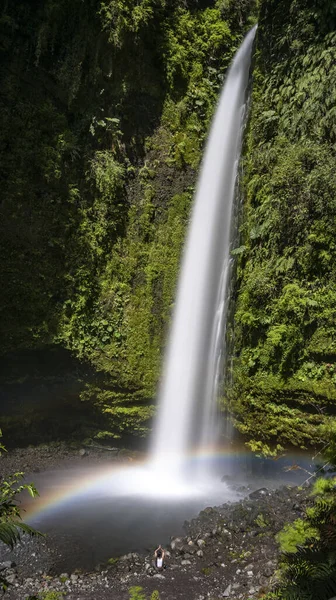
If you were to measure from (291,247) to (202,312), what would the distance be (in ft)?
9.26

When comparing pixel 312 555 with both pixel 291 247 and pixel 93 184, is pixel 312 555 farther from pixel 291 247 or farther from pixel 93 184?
pixel 93 184

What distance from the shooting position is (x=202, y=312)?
10.5 m

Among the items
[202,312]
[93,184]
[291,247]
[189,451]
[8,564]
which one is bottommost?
[8,564]

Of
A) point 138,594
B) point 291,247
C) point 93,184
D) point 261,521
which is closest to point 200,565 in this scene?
point 138,594

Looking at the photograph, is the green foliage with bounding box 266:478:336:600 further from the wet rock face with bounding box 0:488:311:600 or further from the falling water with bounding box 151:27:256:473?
the falling water with bounding box 151:27:256:473

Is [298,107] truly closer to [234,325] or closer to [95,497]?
[234,325]

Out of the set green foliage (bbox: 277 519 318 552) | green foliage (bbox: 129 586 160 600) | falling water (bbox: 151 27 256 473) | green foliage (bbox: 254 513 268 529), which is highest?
falling water (bbox: 151 27 256 473)

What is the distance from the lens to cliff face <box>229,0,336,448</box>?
802 centimetres

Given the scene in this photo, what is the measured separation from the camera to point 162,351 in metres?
11.0

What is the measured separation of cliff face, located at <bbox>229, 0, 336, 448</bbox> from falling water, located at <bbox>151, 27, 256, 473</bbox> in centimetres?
85

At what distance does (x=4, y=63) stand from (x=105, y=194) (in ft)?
13.3

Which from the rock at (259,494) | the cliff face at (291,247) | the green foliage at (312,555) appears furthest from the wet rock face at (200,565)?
the cliff face at (291,247)

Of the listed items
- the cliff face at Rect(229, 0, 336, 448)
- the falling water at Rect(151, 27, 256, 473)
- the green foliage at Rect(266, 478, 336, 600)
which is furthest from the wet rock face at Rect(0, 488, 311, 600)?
the falling water at Rect(151, 27, 256, 473)

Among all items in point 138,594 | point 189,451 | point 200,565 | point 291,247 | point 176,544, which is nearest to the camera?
point 138,594
